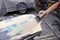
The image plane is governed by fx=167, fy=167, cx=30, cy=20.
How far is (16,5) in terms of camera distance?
4266 millimetres

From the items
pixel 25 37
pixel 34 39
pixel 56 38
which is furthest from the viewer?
pixel 56 38

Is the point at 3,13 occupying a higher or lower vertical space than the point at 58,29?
higher

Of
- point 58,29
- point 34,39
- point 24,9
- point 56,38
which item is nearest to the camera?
point 34,39

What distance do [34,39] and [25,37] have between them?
0.45 feet

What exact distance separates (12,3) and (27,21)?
2696 mm

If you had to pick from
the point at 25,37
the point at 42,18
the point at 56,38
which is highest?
the point at 42,18

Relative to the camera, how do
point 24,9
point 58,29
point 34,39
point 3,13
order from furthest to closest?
point 24,9 → point 3,13 → point 58,29 → point 34,39

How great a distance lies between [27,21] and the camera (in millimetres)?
1574

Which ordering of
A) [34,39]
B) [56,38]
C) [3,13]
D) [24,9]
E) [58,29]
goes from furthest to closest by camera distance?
[24,9] → [3,13] → [58,29] → [56,38] → [34,39]

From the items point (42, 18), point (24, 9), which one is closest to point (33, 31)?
point (42, 18)

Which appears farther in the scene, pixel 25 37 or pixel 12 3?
pixel 12 3

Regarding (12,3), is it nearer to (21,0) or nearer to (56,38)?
(21,0)

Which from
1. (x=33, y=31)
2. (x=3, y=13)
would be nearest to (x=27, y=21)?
(x=33, y=31)

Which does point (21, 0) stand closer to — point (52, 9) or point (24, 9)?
point (24, 9)
